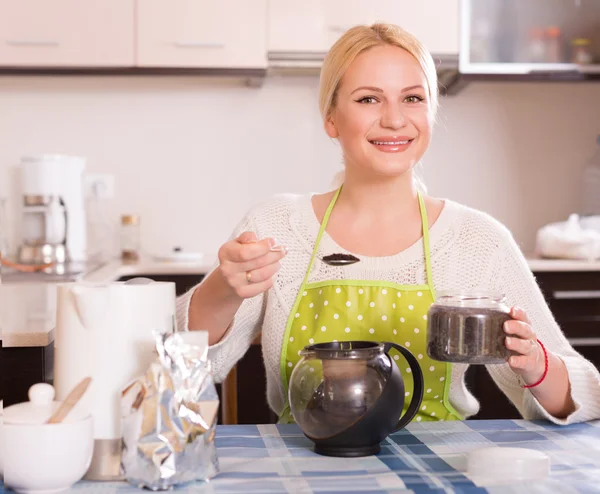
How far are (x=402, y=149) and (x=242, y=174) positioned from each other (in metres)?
1.69

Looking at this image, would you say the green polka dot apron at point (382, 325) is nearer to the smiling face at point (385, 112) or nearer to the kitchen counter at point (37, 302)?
the smiling face at point (385, 112)

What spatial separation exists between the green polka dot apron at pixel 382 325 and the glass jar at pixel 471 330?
35 cm

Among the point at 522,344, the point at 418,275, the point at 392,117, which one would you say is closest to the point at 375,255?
the point at 418,275

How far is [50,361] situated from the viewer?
1.41 meters

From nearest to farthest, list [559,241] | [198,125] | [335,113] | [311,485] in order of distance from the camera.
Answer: [311,485] → [335,113] → [559,241] → [198,125]

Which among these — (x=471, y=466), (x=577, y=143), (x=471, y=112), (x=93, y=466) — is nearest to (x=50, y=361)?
(x=93, y=466)

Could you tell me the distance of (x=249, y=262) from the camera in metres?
1.18

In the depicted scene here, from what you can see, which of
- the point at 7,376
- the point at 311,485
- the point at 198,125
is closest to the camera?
the point at 311,485

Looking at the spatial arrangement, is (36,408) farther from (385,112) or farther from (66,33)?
(66,33)

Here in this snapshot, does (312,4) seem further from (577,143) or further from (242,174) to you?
(577,143)

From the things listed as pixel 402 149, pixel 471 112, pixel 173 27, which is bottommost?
pixel 402 149

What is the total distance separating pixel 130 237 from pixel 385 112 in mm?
1755

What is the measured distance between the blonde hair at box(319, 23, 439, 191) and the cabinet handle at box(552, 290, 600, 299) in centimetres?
128

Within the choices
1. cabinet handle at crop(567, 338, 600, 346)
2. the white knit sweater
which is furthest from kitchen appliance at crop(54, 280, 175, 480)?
cabinet handle at crop(567, 338, 600, 346)
